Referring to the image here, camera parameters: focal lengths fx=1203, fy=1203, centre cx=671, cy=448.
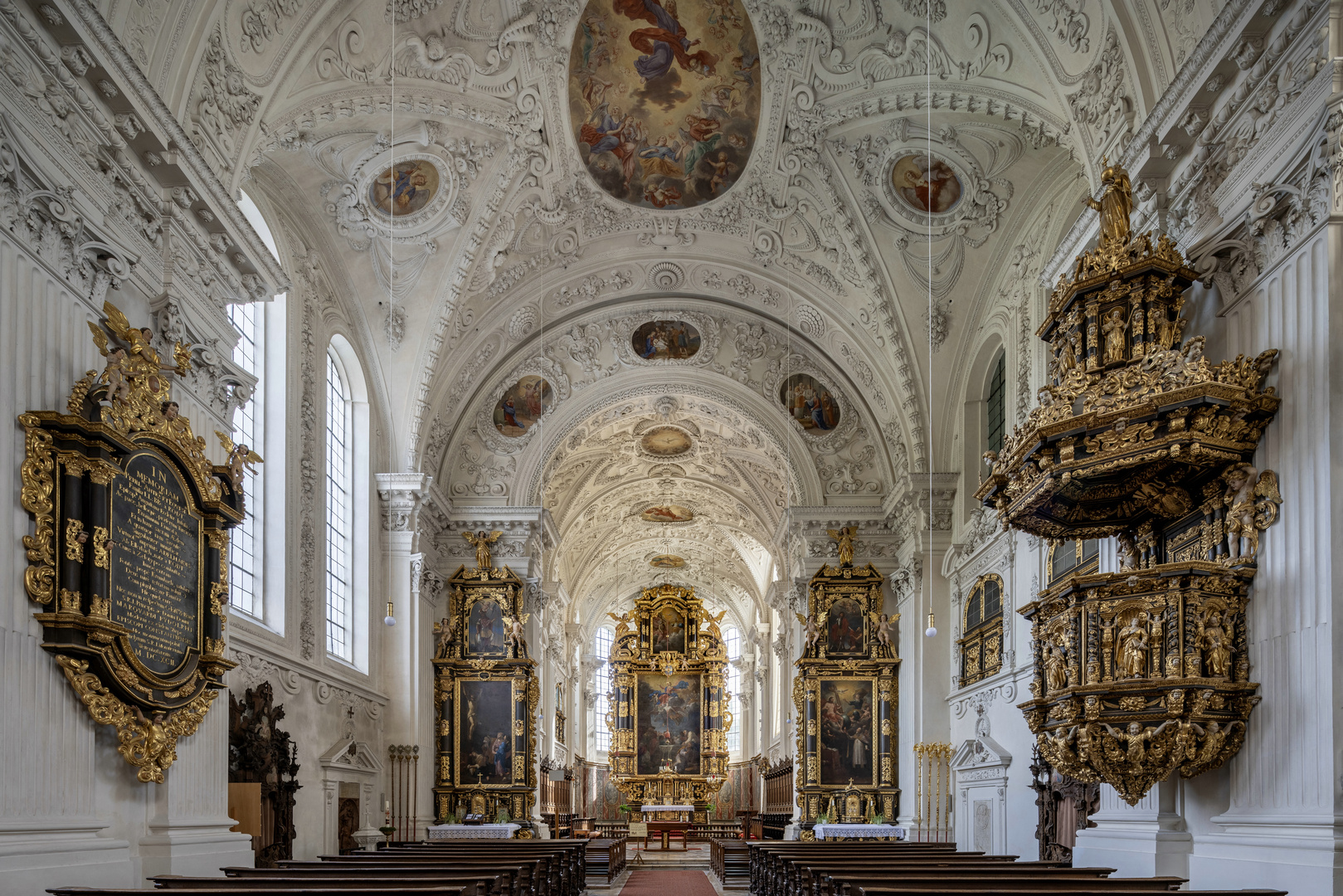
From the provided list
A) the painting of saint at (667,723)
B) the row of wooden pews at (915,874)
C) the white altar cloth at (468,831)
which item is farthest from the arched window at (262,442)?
the painting of saint at (667,723)

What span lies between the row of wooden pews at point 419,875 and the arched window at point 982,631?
6698 mm

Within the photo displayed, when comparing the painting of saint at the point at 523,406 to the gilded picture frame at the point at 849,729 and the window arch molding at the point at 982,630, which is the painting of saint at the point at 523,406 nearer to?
the gilded picture frame at the point at 849,729

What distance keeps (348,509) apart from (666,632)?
85.5ft

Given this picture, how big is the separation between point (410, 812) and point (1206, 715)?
1531 cm

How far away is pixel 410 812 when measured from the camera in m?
20.6

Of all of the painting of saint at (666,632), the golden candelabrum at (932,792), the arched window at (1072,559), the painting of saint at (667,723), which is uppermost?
the arched window at (1072,559)

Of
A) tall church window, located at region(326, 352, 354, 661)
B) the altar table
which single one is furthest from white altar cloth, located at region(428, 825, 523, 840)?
the altar table

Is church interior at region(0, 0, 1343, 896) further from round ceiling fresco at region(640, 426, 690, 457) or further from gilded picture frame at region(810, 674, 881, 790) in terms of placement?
round ceiling fresco at region(640, 426, 690, 457)

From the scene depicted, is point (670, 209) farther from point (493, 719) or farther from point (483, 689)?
point (493, 719)

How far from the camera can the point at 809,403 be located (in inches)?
916

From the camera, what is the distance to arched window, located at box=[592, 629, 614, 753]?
4641cm

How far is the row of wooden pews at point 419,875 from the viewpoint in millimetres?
7559

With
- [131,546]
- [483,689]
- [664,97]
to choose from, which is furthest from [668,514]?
[131,546]

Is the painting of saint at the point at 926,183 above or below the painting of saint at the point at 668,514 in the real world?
above
